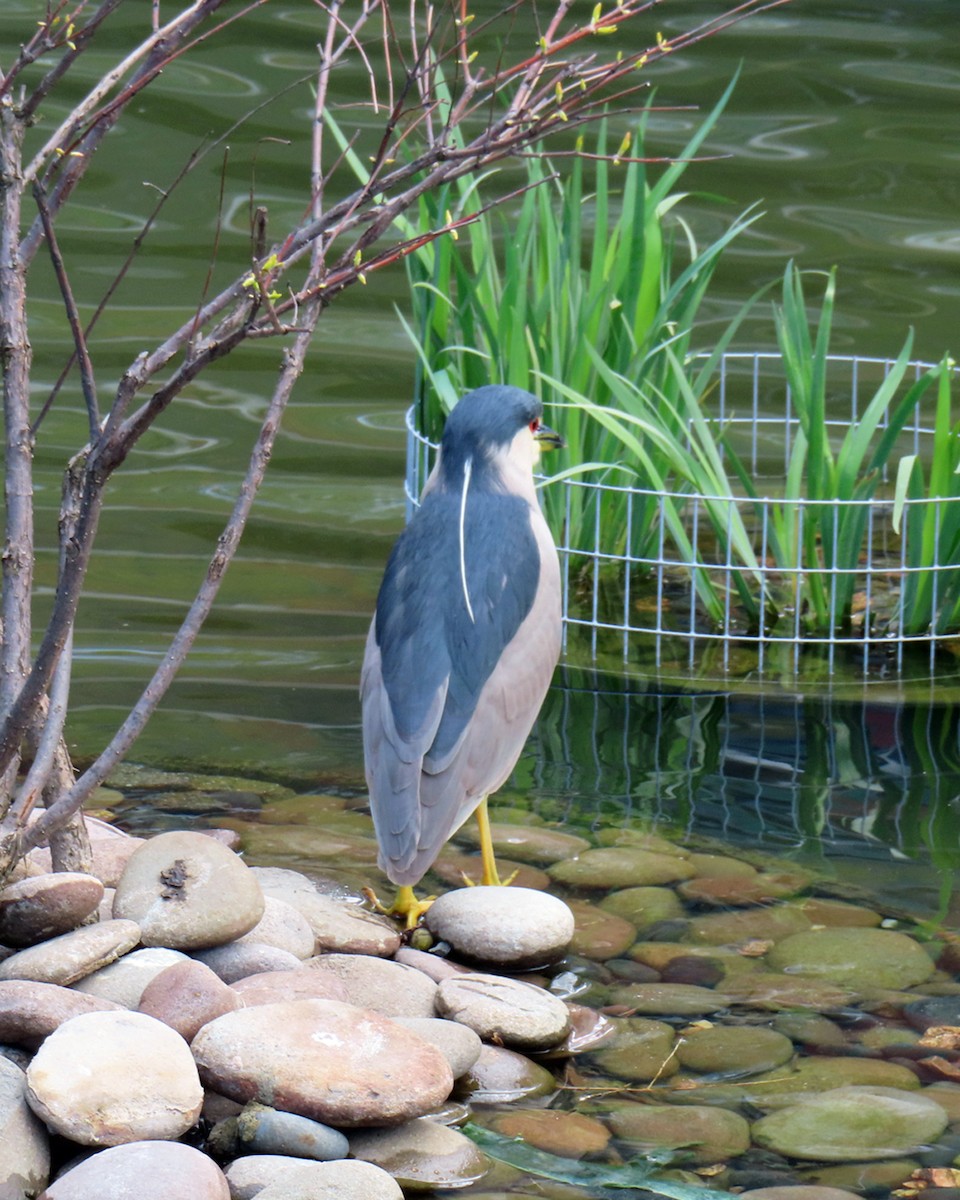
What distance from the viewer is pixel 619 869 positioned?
260 cm

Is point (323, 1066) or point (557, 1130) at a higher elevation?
point (323, 1066)

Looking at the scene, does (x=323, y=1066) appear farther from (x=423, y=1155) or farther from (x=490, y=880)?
(x=490, y=880)

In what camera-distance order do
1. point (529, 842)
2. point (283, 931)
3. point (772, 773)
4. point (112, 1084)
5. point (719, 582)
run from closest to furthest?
point (112, 1084)
point (283, 931)
point (529, 842)
point (772, 773)
point (719, 582)

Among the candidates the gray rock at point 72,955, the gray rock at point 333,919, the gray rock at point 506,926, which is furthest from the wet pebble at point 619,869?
the gray rock at point 72,955

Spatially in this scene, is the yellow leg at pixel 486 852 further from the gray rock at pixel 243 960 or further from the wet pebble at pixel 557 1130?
the wet pebble at pixel 557 1130

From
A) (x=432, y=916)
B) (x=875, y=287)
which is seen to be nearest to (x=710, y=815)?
(x=432, y=916)

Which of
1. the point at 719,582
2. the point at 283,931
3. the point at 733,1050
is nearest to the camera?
the point at 733,1050

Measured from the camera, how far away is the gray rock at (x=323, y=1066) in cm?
185

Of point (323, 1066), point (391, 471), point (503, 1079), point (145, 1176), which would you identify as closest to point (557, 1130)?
point (503, 1079)

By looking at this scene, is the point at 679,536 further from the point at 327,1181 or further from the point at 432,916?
the point at 327,1181

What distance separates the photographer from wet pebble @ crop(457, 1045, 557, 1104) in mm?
2027

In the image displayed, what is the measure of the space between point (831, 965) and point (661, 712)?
3.34 feet

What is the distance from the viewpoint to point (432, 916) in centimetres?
237

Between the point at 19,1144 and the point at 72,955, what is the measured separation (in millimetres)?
297
